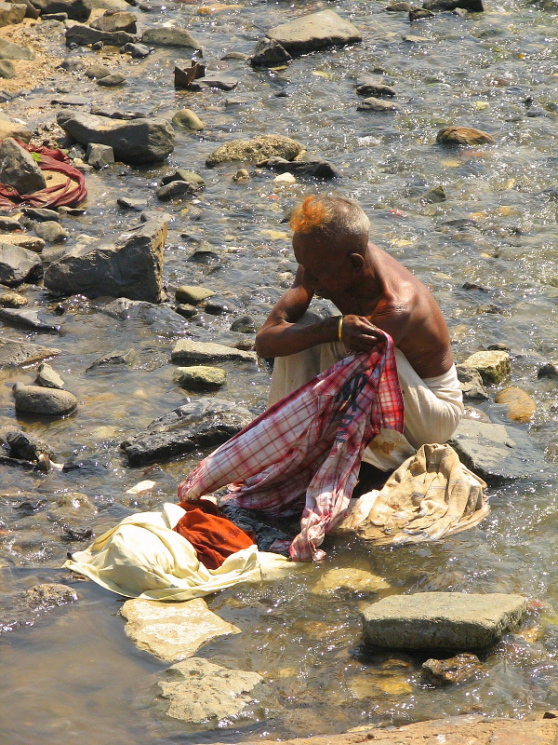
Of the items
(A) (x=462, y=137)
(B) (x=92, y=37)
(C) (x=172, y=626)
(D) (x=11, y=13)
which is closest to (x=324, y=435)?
(C) (x=172, y=626)

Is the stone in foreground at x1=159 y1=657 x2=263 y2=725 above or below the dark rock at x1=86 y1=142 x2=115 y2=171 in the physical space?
below

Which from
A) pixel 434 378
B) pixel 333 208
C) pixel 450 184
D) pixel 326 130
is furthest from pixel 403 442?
pixel 326 130

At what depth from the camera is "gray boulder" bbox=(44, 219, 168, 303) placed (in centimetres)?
578

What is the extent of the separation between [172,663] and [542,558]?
4.90ft

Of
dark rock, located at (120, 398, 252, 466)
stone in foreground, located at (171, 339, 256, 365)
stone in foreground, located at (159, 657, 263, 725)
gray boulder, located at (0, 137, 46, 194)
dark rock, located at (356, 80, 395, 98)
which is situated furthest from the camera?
dark rock, located at (356, 80, 395, 98)

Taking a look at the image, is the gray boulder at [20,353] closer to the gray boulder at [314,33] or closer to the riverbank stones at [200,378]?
the riverbank stones at [200,378]

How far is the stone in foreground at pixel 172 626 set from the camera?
3.09m

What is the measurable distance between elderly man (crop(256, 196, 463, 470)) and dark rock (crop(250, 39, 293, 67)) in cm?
702

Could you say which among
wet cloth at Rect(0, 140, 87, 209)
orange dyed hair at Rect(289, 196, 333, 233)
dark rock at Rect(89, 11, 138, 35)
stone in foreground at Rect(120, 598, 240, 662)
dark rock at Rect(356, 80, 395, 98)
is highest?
orange dyed hair at Rect(289, 196, 333, 233)

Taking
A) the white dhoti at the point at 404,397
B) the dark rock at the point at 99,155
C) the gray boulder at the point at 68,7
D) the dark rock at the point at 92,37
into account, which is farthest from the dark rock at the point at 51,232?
the gray boulder at the point at 68,7

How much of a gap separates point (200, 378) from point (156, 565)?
178 centimetres

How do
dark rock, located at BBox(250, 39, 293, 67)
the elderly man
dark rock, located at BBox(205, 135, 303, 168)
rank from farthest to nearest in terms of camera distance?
dark rock, located at BBox(250, 39, 293, 67) → dark rock, located at BBox(205, 135, 303, 168) → the elderly man

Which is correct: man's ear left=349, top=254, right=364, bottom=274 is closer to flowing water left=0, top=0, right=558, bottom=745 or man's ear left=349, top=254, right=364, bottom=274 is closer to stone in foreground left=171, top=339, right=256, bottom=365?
flowing water left=0, top=0, right=558, bottom=745

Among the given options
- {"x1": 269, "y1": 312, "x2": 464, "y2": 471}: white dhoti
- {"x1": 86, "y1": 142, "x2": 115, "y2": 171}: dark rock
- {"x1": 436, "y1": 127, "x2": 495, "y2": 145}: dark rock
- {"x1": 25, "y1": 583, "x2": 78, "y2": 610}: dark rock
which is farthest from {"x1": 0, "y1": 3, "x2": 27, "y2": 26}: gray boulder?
{"x1": 25, "y1": 583, "x2": 78, "y2": 610}: dark rock
